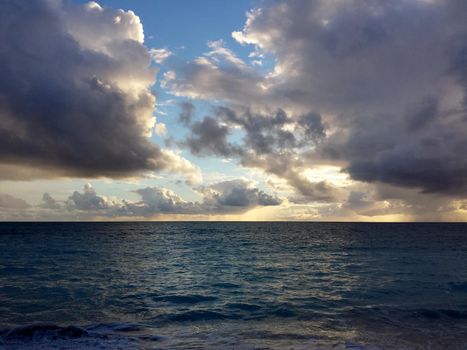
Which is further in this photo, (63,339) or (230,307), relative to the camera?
(230,307)

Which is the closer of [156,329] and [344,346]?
[344,346]

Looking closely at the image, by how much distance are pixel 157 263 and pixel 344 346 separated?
35.5 meters

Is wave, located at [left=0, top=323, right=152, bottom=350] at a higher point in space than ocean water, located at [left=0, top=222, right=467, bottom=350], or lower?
higher

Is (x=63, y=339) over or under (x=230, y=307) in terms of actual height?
over

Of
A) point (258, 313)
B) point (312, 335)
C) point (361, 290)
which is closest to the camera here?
point (312, 335)

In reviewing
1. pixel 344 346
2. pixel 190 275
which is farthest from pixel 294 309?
pixel 190 275

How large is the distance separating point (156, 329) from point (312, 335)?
820 centimetres

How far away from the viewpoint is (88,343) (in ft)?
51.1

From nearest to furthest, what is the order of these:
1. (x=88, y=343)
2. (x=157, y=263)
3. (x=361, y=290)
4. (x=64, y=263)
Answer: (x=88, y=343) → (x=361, y=290) → (x=64, y=263) → (x=157, y=263)

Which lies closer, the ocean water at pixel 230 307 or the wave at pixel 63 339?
the wave at pixel 63 339

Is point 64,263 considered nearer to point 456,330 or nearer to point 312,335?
point 312,335

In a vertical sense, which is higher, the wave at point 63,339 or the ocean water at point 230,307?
the wave at point 63,339

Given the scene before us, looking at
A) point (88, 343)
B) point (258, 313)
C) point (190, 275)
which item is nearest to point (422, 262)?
point (190, 275)

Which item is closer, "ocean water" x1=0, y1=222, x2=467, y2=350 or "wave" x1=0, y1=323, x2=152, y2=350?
"wave" x1=0, y1=323, x2=152, y2=350
